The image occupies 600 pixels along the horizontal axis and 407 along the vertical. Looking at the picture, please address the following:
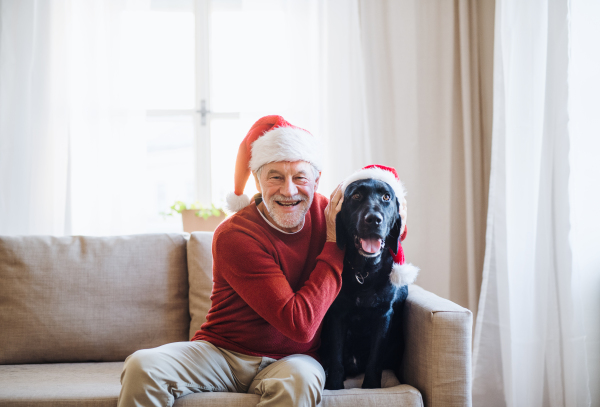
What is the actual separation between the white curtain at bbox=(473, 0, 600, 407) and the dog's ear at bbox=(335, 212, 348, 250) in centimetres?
109

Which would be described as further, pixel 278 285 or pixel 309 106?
pixel 309 106

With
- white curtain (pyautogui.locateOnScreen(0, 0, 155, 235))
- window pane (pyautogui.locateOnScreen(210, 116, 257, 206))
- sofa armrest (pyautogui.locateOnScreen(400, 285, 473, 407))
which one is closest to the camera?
sofa armrest (pyautogui.locateOnScreen(400, 285, 473, 407))

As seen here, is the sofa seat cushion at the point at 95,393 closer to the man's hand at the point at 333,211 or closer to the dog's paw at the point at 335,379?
the dog's paw at the point at 335,379

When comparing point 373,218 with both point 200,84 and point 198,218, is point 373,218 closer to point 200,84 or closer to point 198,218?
point 198,218

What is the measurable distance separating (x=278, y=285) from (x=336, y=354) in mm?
313

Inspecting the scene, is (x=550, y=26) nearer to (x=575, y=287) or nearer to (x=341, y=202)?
(x=575, y=287)

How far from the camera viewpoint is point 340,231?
4.34 ft

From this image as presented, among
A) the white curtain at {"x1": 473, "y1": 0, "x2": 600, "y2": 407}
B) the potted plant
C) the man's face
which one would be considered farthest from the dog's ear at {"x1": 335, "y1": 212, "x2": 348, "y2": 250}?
the potted plant

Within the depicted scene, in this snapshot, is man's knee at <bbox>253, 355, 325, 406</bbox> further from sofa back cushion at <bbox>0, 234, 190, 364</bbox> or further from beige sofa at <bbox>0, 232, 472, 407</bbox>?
sofa back cushion at <bbox>0, 234, 190, 364</bbox>

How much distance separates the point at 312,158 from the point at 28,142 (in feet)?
6.56

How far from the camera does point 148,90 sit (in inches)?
106

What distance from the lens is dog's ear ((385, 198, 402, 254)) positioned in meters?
1.34

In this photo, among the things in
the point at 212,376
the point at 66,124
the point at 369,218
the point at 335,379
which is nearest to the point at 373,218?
the point at 369,218

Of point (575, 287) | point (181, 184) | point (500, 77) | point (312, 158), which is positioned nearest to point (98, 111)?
point (181, 184)
